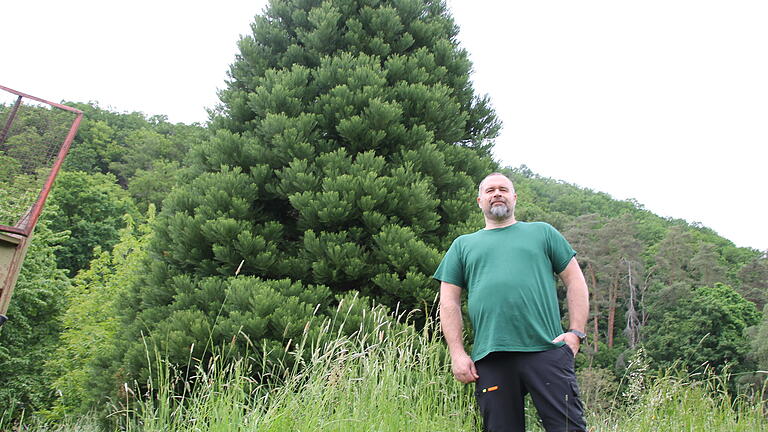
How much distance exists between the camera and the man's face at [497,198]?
11.8ft

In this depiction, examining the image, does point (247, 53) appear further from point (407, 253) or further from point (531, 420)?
point (531, 420)

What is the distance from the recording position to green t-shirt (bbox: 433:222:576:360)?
3.29m

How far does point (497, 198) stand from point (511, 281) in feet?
1.87

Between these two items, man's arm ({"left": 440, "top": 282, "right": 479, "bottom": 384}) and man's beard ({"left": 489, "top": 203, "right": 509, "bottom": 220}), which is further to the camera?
man's beard ({"left": 489, "top": 203, "right": 509, "bottom": 220})

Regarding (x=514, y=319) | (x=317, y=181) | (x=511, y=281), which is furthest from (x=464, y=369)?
(x=317, y=181)

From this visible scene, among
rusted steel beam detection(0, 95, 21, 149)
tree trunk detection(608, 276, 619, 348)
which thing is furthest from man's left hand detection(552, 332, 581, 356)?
tree trunk detection(608, 276, 619, 348)

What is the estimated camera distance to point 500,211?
11.7 ft

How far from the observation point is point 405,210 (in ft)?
16.6

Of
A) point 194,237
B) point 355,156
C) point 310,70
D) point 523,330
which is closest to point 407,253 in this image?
point 355,156

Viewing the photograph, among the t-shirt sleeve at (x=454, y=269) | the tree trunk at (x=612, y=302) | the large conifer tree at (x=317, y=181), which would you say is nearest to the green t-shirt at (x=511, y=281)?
the t-shirt sleeve at (x=454, y=269)

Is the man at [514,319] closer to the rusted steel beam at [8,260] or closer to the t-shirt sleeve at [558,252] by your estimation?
the t-shirt sleeve at [558,252]

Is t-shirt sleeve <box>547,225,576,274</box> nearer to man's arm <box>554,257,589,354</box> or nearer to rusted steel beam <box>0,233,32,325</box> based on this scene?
man's arm <box>554,257,589,354</box>

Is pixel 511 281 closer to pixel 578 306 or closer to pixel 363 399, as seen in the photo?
pixel 578 306

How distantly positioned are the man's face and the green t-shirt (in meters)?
0.11
